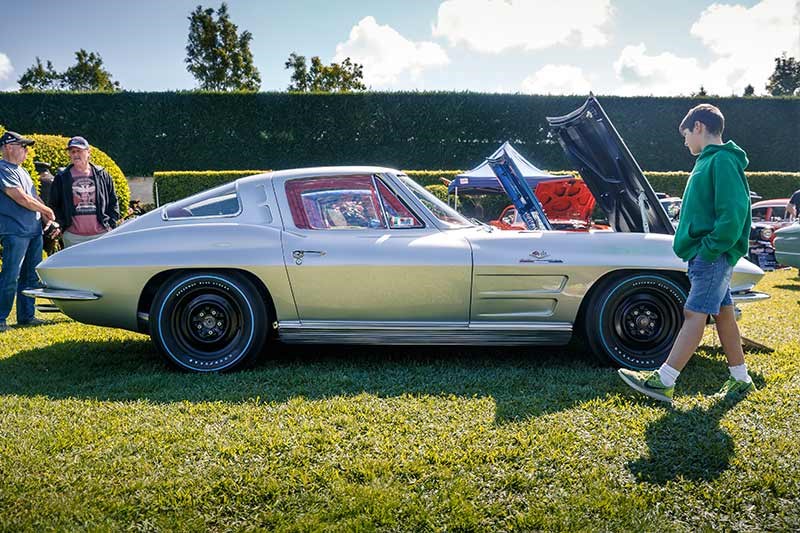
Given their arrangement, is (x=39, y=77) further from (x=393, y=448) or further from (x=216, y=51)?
(x=393, y=448)

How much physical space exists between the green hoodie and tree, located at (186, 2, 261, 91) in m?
31.5

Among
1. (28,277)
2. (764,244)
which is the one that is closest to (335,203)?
(28,277)

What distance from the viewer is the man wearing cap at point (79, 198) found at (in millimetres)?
6184

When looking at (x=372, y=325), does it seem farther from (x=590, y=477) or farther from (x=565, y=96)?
(x=565, y=96)

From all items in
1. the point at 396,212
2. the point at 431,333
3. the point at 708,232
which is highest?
the point at 396,212

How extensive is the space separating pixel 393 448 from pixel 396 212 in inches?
78.4

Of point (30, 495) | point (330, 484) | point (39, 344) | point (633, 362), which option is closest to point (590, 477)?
point (330, 484)

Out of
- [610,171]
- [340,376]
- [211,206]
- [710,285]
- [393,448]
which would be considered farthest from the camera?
[610,171]

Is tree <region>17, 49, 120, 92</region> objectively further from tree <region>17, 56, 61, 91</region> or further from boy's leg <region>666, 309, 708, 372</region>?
boy's leg <region>666, 309, 708, 372</region>

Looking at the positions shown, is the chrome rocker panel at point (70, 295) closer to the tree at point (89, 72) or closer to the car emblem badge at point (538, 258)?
the car emblem badge at point (538, 258)

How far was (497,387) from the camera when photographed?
4.05m

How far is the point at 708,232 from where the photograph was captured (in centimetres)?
364

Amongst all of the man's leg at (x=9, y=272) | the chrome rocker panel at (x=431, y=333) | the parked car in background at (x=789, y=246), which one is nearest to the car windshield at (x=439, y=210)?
the chrome rocker panel at (x=431, y=333)

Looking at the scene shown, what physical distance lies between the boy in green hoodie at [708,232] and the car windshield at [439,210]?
5.22 ft
